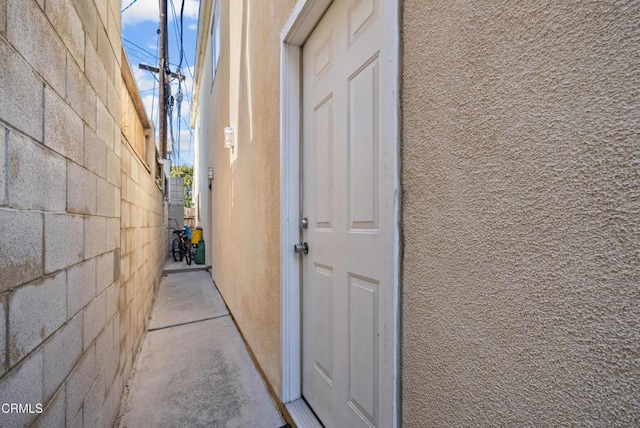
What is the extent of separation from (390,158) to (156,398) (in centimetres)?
221

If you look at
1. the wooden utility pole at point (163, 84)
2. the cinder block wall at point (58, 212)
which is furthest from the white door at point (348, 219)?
the wooden utility pole at point (163, 84)

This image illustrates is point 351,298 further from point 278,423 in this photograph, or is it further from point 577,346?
point 278,423

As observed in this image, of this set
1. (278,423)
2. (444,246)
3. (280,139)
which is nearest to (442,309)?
(444,246)

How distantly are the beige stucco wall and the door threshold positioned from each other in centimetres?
17

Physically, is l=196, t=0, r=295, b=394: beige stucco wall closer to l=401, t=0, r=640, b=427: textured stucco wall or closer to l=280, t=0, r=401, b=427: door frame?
l=280, t=0, r=401, b=427: door frame

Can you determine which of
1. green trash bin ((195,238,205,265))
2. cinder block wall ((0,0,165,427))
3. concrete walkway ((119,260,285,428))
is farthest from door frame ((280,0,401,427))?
green trash bin ((195,238,205,265))

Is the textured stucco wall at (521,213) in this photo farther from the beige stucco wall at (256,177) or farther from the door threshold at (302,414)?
the beige stucco wall at (256,177)

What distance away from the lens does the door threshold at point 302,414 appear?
159 centimetres

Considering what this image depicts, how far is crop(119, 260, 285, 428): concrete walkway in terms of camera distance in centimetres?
184

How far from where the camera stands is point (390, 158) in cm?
93

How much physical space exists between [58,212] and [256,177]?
152 cm

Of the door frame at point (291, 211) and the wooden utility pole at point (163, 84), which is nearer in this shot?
the door frame at point (291, 211)

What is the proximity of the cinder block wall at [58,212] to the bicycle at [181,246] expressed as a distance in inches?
263

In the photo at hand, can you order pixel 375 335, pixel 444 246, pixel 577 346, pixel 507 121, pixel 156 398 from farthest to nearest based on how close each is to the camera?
pixel 156 398
pixel 375 335
pixel 444 246
pixel 507 121
pixel 577 346
